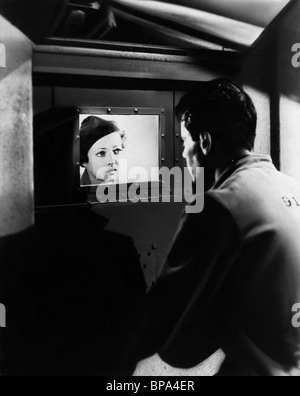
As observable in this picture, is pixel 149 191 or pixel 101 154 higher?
pixel 101 154

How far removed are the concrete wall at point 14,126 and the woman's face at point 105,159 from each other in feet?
0.96

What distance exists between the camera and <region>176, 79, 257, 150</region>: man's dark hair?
105 inches

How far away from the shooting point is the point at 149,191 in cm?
263

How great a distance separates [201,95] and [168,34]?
1.11ft

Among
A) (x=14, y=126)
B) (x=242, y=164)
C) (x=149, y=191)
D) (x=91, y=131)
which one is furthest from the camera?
(x=242, y=164)

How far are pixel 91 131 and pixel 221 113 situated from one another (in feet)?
2.24

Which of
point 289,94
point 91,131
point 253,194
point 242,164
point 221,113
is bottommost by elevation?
point 253,194

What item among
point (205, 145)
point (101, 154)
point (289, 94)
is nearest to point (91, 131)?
point (101, 154)

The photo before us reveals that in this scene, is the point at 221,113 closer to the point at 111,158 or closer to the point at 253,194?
the point at 253,194

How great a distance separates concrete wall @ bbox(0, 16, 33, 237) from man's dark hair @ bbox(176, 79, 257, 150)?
759mm

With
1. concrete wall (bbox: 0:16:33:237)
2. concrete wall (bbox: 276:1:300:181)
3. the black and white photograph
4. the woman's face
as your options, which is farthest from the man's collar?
concrete wall (bbox: 0:16:33:237)

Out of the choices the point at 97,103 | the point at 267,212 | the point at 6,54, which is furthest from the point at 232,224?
the point at 6,54
